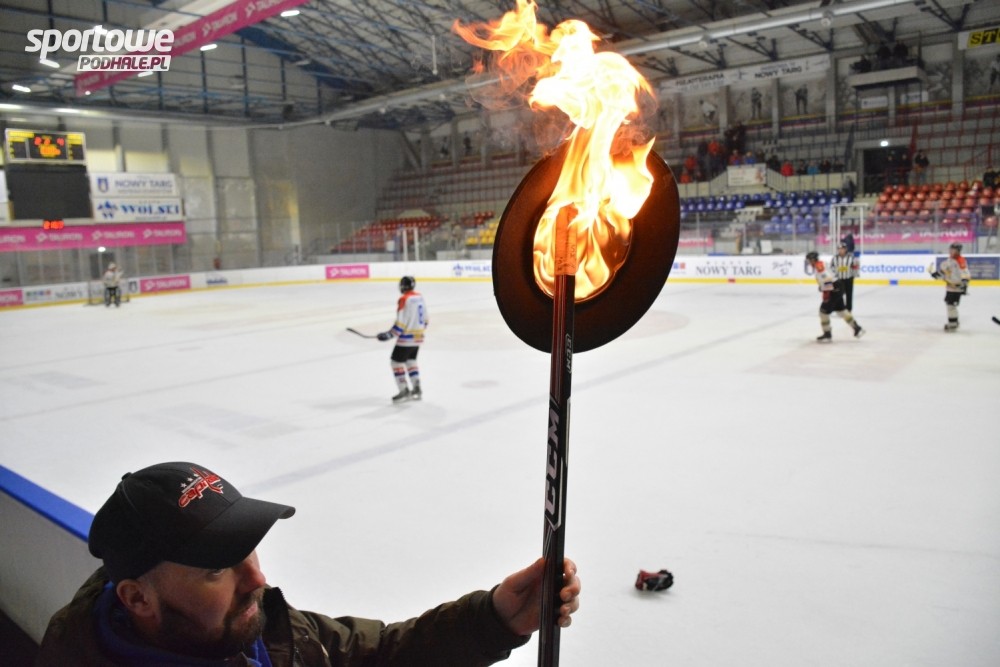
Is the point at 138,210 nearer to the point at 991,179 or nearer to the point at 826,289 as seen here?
the point at 826,289

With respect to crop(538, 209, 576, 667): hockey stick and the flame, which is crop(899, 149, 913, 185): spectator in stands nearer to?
the flame

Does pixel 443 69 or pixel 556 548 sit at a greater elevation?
pixel 443 69

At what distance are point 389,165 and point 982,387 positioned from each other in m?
36.0

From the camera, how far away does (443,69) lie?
26469mm

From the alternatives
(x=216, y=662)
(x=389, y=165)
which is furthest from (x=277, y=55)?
(x=216, y=662)

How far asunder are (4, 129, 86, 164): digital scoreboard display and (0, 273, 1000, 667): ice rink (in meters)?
13.0

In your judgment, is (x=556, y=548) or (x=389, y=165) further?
(x=389, y=165)

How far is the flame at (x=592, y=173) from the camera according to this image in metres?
1.39

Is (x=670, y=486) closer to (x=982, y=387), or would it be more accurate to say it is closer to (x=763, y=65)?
(x=982, y=387)

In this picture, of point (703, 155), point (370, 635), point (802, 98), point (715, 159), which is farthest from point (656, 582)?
point (802, 98)

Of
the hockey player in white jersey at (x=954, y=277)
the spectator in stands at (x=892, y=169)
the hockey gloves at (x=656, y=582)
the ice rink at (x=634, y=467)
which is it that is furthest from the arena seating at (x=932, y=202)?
the hockey gloves at (x=656, y=582)

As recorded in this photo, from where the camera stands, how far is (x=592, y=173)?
4.72 ft

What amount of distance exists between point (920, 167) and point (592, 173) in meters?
28.7

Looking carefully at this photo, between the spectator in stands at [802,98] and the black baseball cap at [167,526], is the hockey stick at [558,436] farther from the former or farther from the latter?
the spectator in stands at [802,98]
